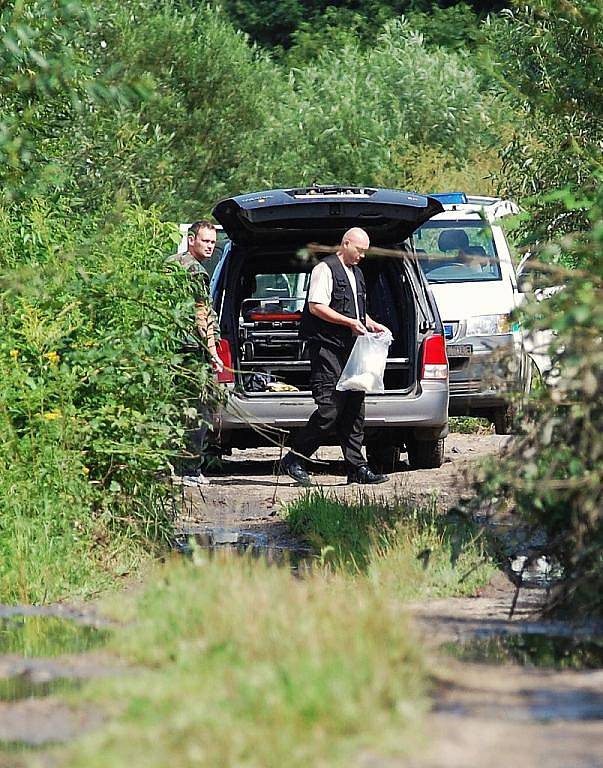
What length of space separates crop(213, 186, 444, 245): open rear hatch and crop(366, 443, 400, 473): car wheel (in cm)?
228

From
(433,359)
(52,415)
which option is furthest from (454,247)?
(52,415)

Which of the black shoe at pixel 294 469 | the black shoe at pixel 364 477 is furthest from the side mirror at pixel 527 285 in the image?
the black shoe at pixel 294 469

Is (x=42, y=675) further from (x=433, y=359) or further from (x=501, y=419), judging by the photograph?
(x=501, y=419)

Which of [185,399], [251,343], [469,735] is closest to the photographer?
[469,735]

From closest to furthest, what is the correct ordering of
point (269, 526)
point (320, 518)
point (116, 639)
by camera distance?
point (116, 639)
point (320, 518)
point (269, 526)

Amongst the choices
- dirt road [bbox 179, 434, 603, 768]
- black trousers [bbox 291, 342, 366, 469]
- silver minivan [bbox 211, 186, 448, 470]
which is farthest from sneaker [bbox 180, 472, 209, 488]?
dirt road [bbox 179, 434, 603, 768]

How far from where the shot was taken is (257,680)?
4512 millimetres

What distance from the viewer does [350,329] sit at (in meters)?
11.7

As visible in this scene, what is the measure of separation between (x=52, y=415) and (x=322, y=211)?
4.09 meters

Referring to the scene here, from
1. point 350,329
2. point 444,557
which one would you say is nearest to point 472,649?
point 444,557

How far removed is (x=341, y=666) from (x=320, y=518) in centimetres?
482

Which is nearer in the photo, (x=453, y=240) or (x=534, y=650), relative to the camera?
(x=534, y=650)

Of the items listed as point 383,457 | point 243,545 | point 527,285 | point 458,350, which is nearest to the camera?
point 527,285

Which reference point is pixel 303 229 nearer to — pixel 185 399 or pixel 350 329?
pixel 350 329
